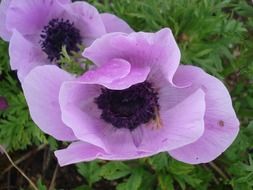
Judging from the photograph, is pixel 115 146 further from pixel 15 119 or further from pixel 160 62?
pixel 15 119

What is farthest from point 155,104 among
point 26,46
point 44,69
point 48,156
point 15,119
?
point 48,156

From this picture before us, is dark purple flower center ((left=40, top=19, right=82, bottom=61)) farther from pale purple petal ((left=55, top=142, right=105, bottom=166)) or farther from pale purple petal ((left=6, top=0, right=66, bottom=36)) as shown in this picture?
pale purple petal ((left=55, top=142, right=105, bottom=166))

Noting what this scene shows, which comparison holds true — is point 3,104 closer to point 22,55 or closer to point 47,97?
point 22,55

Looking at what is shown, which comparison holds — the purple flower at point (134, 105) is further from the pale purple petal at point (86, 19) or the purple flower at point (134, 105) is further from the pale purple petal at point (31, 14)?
the pale purple petal at point (31, 14)

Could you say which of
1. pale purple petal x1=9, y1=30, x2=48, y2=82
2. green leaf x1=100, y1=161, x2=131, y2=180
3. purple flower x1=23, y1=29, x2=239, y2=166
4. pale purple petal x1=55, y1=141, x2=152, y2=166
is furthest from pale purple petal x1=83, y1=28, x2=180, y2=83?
green leaf x1=100, y1=161, x2=131, y2=180

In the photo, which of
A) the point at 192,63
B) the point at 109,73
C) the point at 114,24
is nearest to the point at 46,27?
the point at 114,24

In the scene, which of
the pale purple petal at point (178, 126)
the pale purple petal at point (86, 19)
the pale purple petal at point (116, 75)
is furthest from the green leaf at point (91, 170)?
the pale purple petal at point (116, 75)
